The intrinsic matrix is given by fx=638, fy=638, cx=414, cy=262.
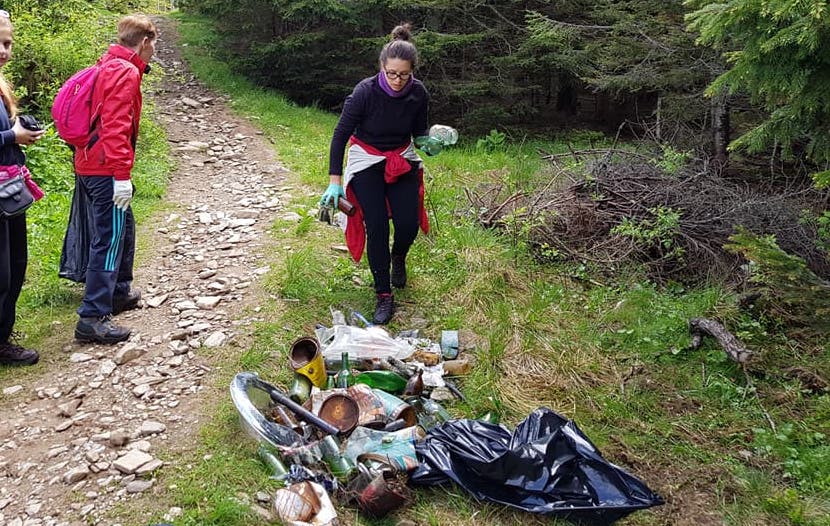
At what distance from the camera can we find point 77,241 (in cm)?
400

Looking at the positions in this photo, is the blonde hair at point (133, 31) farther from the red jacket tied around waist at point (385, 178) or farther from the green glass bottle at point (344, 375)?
the green glass bottle at point (344, 375)

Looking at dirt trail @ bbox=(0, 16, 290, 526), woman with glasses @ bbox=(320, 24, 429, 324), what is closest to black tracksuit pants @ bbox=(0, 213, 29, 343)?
dirt trail @ bbox=(0, 16, 290, 526)

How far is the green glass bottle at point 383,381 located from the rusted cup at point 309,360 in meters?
0.21

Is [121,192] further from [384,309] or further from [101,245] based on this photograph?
[384,309]

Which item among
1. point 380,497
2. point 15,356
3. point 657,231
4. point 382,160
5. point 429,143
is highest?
point 429,143

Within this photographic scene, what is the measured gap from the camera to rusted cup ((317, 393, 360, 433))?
314 cm

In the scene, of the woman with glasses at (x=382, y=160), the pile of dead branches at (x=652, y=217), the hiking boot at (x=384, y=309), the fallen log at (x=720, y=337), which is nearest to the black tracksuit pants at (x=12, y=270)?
the woman with glasses at (x=382, y=160)

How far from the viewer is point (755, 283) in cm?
437

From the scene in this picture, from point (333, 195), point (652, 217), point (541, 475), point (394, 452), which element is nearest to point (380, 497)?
point (394, 452)

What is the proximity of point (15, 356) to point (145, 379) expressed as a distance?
81cm

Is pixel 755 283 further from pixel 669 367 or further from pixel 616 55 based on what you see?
pixel 616 55

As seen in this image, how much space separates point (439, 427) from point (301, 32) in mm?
9920

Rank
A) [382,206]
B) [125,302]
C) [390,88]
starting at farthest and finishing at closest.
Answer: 1. [125,302]
2. [382,206]
3. [390,88]

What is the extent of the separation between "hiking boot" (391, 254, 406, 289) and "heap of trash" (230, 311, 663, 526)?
3.94 feet
